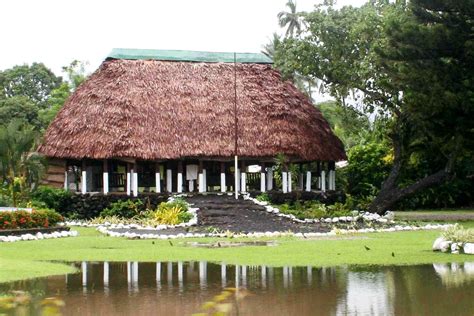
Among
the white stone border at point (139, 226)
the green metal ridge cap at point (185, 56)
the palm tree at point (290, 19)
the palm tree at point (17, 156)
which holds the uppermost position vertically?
the palm tree at point (290, 19)

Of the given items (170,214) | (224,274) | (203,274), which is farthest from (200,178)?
(224,274)

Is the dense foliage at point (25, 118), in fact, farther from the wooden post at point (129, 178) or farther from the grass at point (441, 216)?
the grass at point (441, 216)

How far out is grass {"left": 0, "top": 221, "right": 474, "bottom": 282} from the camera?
13.9 meters

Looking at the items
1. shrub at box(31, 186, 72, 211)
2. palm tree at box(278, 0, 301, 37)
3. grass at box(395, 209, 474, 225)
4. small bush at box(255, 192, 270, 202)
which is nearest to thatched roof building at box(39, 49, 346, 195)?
shrub at box(31, 186, 72, 211)

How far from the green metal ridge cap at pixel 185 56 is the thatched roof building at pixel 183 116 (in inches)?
2.2

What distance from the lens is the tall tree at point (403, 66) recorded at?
1964 cm

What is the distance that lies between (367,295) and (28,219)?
472 inches

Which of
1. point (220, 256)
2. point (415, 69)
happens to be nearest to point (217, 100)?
point (415, 69)

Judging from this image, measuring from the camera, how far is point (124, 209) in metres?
27.0

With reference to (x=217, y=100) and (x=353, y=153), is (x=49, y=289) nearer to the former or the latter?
(x=217, y=100)

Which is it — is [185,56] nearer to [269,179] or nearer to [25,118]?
[269,179]

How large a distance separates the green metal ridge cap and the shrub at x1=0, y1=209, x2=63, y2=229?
1091cm

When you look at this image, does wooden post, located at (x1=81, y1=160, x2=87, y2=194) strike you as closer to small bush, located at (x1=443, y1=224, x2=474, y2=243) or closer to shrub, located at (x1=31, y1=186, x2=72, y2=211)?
shrub, located at (x1=31, y1=186, x2=72, y2=211)

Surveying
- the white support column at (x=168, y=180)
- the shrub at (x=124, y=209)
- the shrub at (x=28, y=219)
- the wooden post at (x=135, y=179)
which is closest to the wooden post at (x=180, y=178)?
the white support column at (x=168, y=180)
